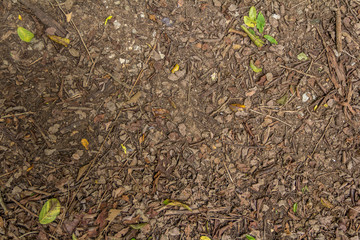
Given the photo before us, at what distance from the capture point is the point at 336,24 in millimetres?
2264

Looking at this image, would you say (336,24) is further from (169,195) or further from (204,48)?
(169,195)

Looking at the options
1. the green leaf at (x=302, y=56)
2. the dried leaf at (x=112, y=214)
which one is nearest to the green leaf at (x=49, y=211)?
the dried leaf at (x=112, y=214)

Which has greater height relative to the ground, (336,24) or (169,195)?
(336,24)

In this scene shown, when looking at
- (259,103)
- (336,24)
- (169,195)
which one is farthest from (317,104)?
(169,195)

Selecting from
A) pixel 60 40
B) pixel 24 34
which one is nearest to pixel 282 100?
pixel 60 40

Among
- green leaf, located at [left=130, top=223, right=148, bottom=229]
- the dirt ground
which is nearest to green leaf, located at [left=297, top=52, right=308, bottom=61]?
the dirt ground

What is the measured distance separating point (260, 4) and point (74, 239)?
2.32m

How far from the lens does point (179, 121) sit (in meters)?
2.10

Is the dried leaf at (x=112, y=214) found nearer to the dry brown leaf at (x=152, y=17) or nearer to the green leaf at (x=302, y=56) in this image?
the dry brown leaf at (x=152, y=17)

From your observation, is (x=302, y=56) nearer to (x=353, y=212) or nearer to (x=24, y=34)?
(x=353, y=212)

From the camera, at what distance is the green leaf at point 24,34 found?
204cm

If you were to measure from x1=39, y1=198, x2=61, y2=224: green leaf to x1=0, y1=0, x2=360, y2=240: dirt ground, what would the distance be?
4 cm

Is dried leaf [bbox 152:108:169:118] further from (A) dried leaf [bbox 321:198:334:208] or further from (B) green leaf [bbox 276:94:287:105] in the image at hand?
(A) dried leaf [bbox 321:198:334:208]

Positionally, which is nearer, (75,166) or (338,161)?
(75,166)
